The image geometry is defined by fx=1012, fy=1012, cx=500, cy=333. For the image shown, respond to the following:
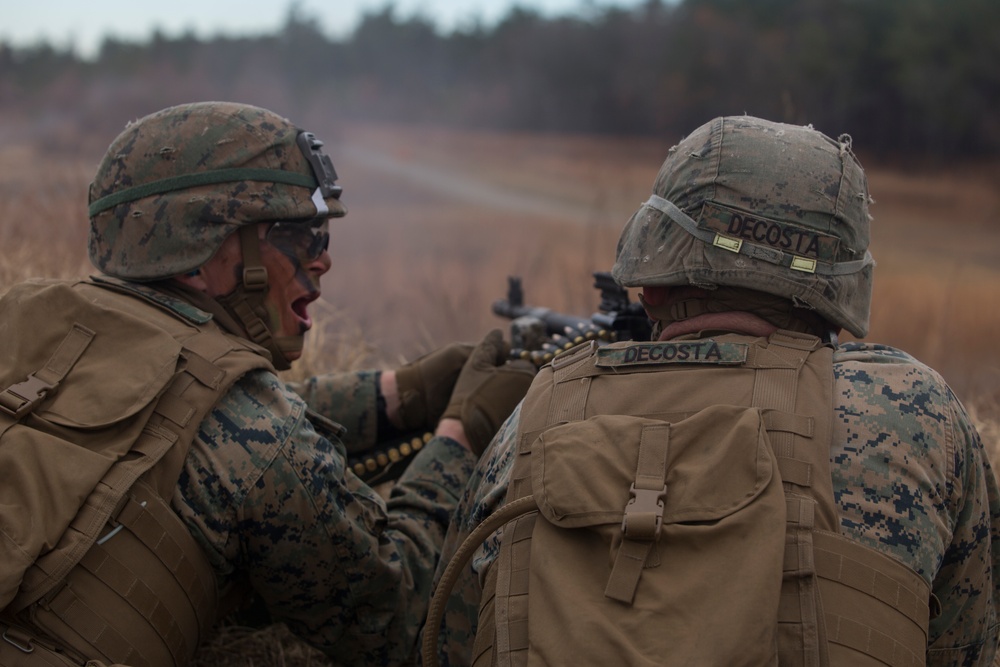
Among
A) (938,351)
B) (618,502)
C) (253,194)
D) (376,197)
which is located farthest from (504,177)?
(618,502)

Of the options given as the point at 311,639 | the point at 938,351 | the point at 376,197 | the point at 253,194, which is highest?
the point at 253,194

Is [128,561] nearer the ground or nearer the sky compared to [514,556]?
nearer the ground

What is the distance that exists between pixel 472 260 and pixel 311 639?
12.0 meters

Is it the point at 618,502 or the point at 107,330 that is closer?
the point at 618,502

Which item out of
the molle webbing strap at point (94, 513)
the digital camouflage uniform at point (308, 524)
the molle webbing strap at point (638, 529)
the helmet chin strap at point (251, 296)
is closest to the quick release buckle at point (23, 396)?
the molle webbing strap at point (94, 513)

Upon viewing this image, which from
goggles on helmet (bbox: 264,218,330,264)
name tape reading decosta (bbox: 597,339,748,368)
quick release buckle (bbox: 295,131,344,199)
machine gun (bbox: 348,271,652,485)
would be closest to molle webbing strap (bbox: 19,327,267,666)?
goggles on helmet (bbox: 264,218,330,264)

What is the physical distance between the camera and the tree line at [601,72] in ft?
48.0

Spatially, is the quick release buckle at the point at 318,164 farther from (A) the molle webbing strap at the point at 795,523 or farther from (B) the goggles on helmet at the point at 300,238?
(A) the molle webbing strap at the point at 795,523

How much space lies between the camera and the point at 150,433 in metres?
2.56

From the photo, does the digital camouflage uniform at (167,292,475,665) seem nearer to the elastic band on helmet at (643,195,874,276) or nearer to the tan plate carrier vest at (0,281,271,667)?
the tan plate carrier vest at (0,281,271,667)

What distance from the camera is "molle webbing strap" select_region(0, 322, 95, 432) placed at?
249 centimetres

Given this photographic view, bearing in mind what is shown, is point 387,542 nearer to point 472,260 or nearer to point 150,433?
point 150,433

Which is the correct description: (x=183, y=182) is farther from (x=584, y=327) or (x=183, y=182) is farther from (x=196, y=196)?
(x=584, y=327)

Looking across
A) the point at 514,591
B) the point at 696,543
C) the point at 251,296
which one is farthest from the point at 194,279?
the point at 696,543
